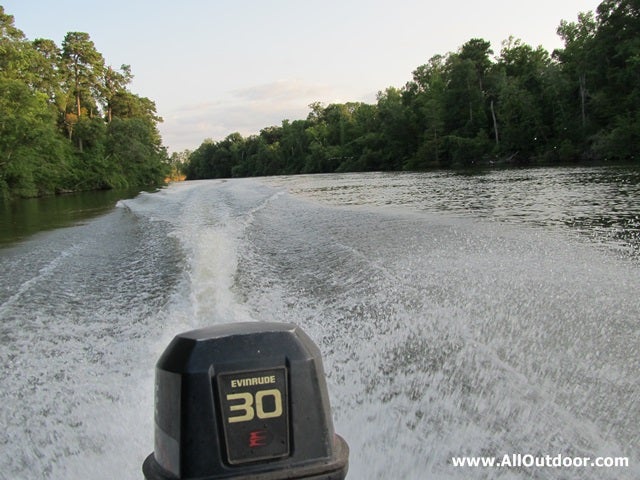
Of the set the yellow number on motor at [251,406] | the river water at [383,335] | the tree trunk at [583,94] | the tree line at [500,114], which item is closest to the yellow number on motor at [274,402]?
the yellow number on motor at [251,406]

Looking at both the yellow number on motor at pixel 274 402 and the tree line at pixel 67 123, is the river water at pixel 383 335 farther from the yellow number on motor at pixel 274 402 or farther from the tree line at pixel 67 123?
the tree line at pixel 67 123

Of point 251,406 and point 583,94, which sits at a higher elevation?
point 583,94

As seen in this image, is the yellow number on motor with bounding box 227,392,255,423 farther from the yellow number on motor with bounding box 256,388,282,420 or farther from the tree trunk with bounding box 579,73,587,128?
the tree trunk with bounding box 579,73,587,128

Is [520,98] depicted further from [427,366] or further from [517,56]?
[427,366]

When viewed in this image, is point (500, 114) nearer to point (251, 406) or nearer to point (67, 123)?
point (67, 123)

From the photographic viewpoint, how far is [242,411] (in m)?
1.38

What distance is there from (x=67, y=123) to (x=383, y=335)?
45379 mm

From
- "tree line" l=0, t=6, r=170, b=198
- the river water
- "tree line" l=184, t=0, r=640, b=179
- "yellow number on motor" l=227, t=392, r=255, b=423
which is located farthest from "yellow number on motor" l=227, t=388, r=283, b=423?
"tree line" l=184, t=0, r=640, b=179

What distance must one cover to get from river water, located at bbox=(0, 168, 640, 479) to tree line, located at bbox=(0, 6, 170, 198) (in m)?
22.7

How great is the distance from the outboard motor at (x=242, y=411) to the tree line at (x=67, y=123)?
28328mm

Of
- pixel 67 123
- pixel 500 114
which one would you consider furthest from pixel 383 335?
pixel 500 114

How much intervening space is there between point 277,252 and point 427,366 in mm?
4051

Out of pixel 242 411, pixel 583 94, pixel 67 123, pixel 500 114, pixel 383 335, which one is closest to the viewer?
pixel 242 411

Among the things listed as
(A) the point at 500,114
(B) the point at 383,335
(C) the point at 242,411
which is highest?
(A) the point at 500,114
